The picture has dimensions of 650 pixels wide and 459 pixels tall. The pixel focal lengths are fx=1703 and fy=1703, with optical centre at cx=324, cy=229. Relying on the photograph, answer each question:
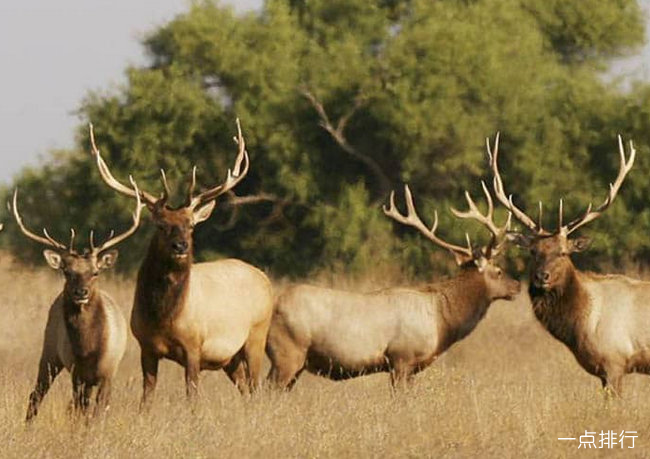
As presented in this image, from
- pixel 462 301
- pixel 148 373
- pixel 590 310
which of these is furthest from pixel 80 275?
pixel 462 301

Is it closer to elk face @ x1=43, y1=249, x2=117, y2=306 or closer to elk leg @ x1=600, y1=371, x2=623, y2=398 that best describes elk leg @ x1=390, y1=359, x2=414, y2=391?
elk leg @ x1=600, y1=371, x2=623, y2=398

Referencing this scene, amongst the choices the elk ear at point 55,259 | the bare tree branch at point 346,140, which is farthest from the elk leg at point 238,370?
the bare tree branch at point 346,140

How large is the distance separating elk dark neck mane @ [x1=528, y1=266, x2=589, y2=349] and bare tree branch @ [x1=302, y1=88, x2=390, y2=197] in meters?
15.0

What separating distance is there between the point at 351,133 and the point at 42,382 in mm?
16848

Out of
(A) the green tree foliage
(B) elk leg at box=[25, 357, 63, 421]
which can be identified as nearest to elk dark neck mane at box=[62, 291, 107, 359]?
(B) elk leg at box=[25, 357, 63, 421]

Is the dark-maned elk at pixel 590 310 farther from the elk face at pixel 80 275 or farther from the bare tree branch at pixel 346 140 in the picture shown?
the bare tree branch at pixel 346 140

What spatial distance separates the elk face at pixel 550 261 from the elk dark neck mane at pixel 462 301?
144cm

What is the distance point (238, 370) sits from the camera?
14.2 metres

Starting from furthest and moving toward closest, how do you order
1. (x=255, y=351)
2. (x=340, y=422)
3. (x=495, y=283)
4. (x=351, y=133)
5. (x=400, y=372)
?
(x=351, y=133) → (x=495, y=283) → (x=400, y=372) → (x=255, y=351) → (x=340, y=422)

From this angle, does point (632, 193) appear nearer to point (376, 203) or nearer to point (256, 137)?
point (376, 203)

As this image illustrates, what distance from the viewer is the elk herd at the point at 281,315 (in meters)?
12.1

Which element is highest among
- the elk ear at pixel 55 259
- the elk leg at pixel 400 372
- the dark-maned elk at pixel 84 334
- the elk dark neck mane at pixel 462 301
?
the elk ear at pixel 55 259

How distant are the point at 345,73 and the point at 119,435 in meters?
18.7

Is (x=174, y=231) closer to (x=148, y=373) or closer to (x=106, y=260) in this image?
(x=106, y=260)
